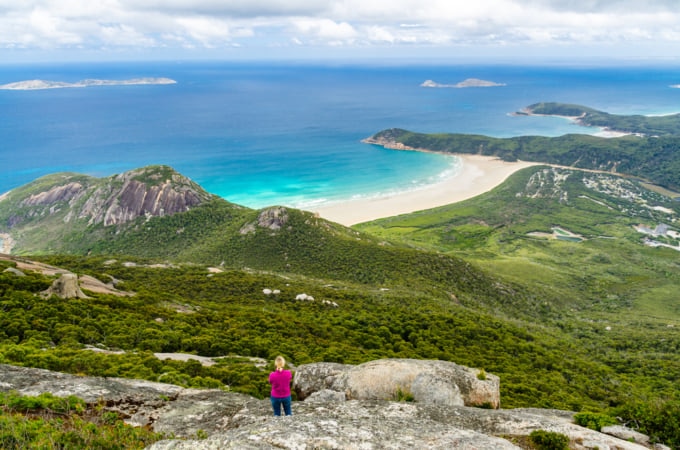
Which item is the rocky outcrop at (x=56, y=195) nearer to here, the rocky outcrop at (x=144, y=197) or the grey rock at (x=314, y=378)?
the rocky outcrop at (x=144, y=197)

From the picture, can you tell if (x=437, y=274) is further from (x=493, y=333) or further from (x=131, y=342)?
(x=131, y=342)

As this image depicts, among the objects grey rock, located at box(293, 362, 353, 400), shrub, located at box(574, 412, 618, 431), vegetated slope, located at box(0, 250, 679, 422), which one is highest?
shrub, located at box(574, 412, 618, 431)

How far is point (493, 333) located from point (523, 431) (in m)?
46.6

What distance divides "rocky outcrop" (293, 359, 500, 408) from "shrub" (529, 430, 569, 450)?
4.94 metres

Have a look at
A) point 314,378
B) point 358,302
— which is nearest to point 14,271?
point 314,378

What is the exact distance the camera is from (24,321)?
32.3 m

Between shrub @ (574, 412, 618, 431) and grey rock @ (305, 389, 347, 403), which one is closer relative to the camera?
shrub @ (574, 412, 618, 431)

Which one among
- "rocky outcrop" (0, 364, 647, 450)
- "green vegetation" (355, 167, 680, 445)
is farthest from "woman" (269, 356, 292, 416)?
"green vegetation" (355, 167, 680, 445)

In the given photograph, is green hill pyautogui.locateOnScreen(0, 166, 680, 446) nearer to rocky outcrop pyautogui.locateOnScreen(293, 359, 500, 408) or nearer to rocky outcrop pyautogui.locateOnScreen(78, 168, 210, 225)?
rocky outcrop pyautogui.locateOnScreen(78, 168, 210, 225)

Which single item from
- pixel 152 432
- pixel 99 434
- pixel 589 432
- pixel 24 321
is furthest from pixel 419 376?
pixel 24 321

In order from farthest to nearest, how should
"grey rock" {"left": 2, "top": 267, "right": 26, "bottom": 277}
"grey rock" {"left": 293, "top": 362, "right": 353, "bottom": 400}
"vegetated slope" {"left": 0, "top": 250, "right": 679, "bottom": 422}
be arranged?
"grey rock" {"left": 2, "top": 267, "right": 26, "bottom": 277}, "vegetated slope" {"left": 0, "top": 250, "right": 679, "bottom": 422}, "grey rock" {"left": 293, "top": 362, "right": 353, "bottom": 400}

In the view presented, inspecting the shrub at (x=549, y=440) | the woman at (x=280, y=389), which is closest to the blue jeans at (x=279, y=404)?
the woman at (x=280, y=389)

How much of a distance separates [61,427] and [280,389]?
329 inches

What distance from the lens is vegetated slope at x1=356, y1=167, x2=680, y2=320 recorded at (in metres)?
113
